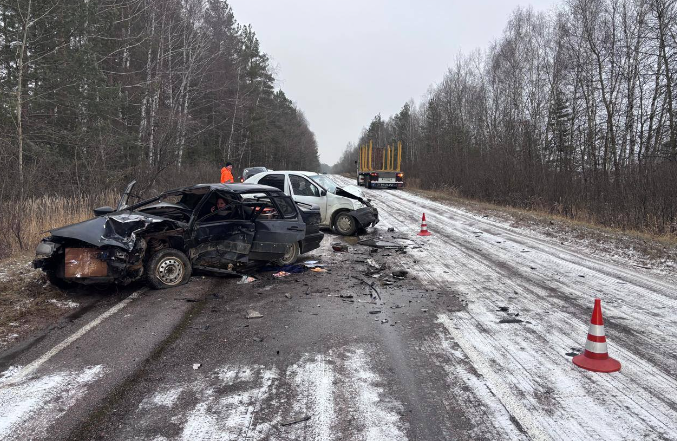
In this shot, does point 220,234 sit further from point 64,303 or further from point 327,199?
point 327,199

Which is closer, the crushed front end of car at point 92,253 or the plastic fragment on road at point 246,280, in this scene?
the crushed front end of car at point 92,253

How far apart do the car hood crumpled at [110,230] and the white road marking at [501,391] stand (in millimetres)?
4413

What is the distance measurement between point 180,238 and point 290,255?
2327 mm

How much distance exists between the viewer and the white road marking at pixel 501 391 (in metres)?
2.84

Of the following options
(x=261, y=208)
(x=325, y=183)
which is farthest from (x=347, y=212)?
(x=261, y=208)

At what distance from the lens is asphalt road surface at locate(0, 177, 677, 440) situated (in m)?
2.90

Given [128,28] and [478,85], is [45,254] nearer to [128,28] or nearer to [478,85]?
[128,28]

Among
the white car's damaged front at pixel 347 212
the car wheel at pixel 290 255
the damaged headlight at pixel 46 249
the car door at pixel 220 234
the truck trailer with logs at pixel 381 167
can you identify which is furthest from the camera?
the truck trailer with logs at pixel 381 167

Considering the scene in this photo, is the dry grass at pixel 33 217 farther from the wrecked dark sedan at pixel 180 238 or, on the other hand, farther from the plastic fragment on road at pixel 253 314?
the plastic fragment on road at pixel 253 314

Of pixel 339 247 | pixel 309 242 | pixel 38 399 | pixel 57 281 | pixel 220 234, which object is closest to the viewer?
pixel 38 399

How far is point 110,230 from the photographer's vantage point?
5.79 metres

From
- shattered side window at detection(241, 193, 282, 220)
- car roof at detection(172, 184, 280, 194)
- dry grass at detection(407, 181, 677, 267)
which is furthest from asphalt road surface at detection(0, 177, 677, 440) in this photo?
dry grass at detection(407, 181, 677, 267)

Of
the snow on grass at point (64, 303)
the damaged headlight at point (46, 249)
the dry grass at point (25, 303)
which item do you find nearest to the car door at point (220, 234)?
the snow on grass at point (64, 303)

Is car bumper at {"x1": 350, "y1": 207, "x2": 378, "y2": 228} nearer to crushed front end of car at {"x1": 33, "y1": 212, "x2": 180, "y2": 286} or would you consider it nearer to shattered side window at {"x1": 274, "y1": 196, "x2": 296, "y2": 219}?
shattered side window at {"x1": 274, "y1": 196, "x2": 296, "y2": 219}
